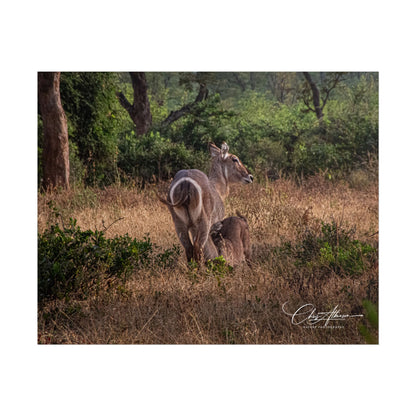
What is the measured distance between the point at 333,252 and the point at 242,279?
109cm

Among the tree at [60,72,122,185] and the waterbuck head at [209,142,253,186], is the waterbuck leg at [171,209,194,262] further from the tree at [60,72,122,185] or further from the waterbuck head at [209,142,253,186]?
the tree at [60,72,122,185]

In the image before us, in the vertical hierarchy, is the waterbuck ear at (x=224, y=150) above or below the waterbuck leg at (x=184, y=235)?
above

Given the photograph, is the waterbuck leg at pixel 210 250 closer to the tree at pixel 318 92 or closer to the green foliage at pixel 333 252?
the green foliage at pixel 333 252

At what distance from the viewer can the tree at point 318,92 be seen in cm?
642

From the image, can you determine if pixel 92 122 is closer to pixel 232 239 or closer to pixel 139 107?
pixel 139 107

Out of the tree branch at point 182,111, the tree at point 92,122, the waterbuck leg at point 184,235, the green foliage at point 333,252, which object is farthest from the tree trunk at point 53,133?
the green foliage at point 333,252

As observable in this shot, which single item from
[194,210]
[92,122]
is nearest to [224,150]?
[194,210]

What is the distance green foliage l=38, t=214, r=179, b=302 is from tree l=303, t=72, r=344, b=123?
105 inches

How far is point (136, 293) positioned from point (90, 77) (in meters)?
3.35

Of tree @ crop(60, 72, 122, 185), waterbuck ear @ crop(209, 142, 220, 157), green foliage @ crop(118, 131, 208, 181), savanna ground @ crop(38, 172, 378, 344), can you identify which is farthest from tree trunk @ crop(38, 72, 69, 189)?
waterbuck ear @ crop(209, 142, 220, 157)

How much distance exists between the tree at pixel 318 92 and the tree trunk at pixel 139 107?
2.07 metres

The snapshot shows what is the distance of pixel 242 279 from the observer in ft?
20.5
